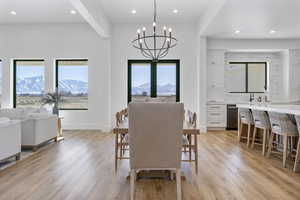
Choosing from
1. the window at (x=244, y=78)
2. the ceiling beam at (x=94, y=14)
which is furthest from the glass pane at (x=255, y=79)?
the ceiling beam at (x=94, y=14)

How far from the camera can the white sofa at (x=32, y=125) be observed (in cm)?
492

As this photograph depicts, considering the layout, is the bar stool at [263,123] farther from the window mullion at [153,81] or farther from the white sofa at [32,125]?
the white sofa at [32,125]

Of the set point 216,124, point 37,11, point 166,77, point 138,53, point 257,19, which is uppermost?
point 37,11

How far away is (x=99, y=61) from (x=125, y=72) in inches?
33.7

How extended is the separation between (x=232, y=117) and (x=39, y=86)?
610 centimetres

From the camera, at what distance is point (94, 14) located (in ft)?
19.1

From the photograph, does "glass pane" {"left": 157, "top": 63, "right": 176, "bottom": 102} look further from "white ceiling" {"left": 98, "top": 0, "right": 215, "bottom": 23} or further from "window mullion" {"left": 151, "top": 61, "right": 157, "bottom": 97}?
Answer: "white ceiling" {"left": 98, "top": 0, "right": 215, "bottom": 23}

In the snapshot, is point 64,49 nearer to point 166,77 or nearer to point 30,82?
point 30,82

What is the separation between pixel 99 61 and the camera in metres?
7.97

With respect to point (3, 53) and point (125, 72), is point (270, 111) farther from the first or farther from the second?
point (3, 53)

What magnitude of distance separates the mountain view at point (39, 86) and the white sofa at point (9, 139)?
405 centimetres

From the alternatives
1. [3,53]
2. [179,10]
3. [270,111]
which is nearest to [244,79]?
[179,10]

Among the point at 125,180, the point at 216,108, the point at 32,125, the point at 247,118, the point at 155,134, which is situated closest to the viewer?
the point at 155,134

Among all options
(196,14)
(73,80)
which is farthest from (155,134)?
(73,80)
